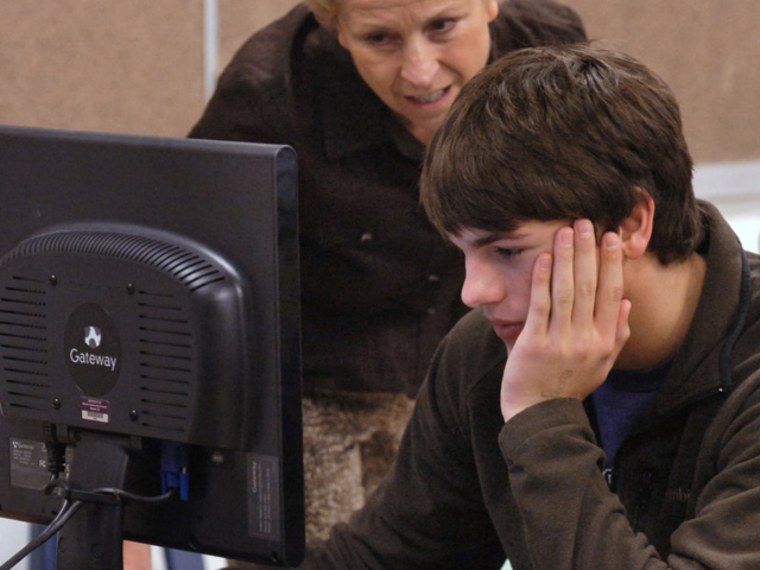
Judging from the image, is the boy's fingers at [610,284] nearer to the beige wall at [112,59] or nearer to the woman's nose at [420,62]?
the woman's nose at [420,62]

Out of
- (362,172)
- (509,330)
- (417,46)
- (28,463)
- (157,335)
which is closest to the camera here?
(157,335)

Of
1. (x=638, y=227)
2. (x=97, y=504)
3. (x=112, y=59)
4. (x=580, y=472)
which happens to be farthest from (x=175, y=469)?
(x=112, y=59)

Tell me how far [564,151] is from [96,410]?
453 mm

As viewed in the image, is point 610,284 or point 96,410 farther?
point 610,284

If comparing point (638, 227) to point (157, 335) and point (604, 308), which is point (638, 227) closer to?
point (604, 308)

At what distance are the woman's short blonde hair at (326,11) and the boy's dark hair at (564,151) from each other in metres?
0.51

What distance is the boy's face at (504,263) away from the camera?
45.4 inches

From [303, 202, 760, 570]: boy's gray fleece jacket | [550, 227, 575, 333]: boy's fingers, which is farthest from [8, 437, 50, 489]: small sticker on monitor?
[550, 227, 575, 333]: boy's fingers

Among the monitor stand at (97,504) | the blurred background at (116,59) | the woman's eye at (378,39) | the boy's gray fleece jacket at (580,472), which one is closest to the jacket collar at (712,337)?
the boy's gray fleece jacket at (580,472)

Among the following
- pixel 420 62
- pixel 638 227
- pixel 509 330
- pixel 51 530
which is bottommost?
pixel 51 530

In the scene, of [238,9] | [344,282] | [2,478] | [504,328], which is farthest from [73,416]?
[238,9]

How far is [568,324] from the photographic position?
1.17 meters

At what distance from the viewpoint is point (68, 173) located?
1.06 metres

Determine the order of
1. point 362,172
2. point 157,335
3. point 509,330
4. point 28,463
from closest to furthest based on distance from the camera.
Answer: point 157,335
point 28,463
point 509,330
point 362,172
